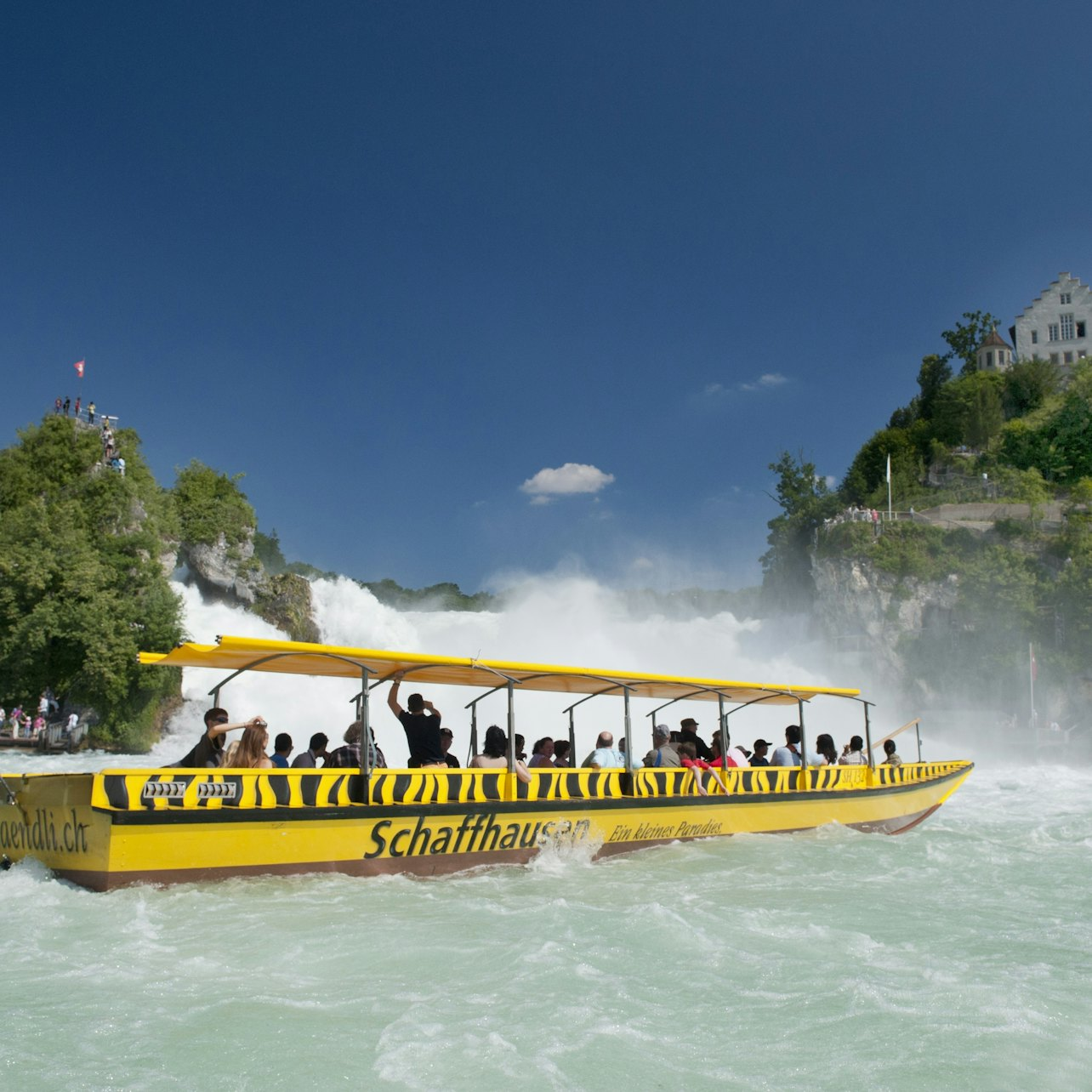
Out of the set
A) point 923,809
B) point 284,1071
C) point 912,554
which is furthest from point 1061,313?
point 284,1071

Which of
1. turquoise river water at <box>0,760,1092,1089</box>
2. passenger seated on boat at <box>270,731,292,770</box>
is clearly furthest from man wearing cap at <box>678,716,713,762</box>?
passenger seated on boat at <box>270,731,292,770</box>

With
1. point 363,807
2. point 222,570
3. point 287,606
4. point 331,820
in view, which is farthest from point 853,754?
point 222,570

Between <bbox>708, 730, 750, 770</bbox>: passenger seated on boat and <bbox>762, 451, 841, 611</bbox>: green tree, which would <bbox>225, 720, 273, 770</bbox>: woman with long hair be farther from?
<bbox>762, 451, 841, 611</bbox>: green tree

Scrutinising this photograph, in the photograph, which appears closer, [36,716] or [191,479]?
[36,716]

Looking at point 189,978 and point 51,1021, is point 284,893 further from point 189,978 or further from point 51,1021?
point 51,1021

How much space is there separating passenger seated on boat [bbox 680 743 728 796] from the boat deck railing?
81 millimetres

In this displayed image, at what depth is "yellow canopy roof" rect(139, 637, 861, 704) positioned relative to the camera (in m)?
11.3

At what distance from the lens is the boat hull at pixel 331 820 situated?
1028 centimetres

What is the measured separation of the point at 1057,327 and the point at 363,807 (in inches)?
3904

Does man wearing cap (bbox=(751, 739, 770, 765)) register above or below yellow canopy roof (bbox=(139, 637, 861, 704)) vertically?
below

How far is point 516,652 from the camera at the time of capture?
177 ft

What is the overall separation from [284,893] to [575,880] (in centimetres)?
376

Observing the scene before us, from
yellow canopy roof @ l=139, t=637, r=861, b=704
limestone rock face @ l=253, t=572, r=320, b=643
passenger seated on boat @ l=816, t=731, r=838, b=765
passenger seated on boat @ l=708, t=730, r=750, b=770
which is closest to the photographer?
yellow canopy roof @ l=139, t=637, r=861, b=704

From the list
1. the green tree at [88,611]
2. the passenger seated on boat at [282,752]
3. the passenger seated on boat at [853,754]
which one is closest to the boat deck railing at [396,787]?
the passenger seated on boat at [282,752]
